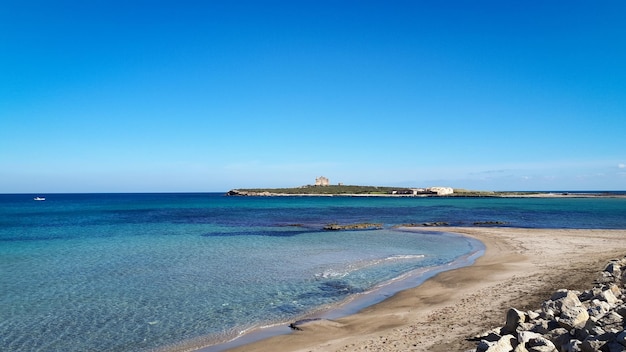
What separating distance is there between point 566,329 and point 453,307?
6.19 m

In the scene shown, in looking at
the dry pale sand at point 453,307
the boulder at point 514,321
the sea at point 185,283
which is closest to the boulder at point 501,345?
the boulder at point 514,321

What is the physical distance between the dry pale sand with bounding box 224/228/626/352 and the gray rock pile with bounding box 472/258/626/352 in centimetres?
148

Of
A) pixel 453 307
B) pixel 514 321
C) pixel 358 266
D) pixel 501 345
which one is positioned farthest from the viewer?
pixel 358 266

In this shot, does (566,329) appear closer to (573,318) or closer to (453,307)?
(573,318)

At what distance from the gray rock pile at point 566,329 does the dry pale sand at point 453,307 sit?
4.86ft

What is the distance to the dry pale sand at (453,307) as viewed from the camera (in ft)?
38.7

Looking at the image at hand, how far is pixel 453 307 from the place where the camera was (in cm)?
1517

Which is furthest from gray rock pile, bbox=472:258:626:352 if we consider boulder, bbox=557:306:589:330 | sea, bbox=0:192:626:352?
sea, bbox=0:192:626:352

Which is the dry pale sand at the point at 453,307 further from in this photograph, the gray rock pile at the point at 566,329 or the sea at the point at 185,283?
the gray rock pile at the point at 566,329

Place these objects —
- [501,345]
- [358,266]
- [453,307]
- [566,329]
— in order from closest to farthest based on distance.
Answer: [501,345], [566,329], [453,307], [358,266]

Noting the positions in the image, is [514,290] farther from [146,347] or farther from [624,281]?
[146,347]

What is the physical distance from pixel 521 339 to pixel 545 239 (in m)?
32.3

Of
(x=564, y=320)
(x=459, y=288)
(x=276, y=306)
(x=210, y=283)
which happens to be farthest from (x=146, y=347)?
(x=459, y=288)

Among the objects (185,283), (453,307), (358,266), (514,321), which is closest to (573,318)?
(514,321)
